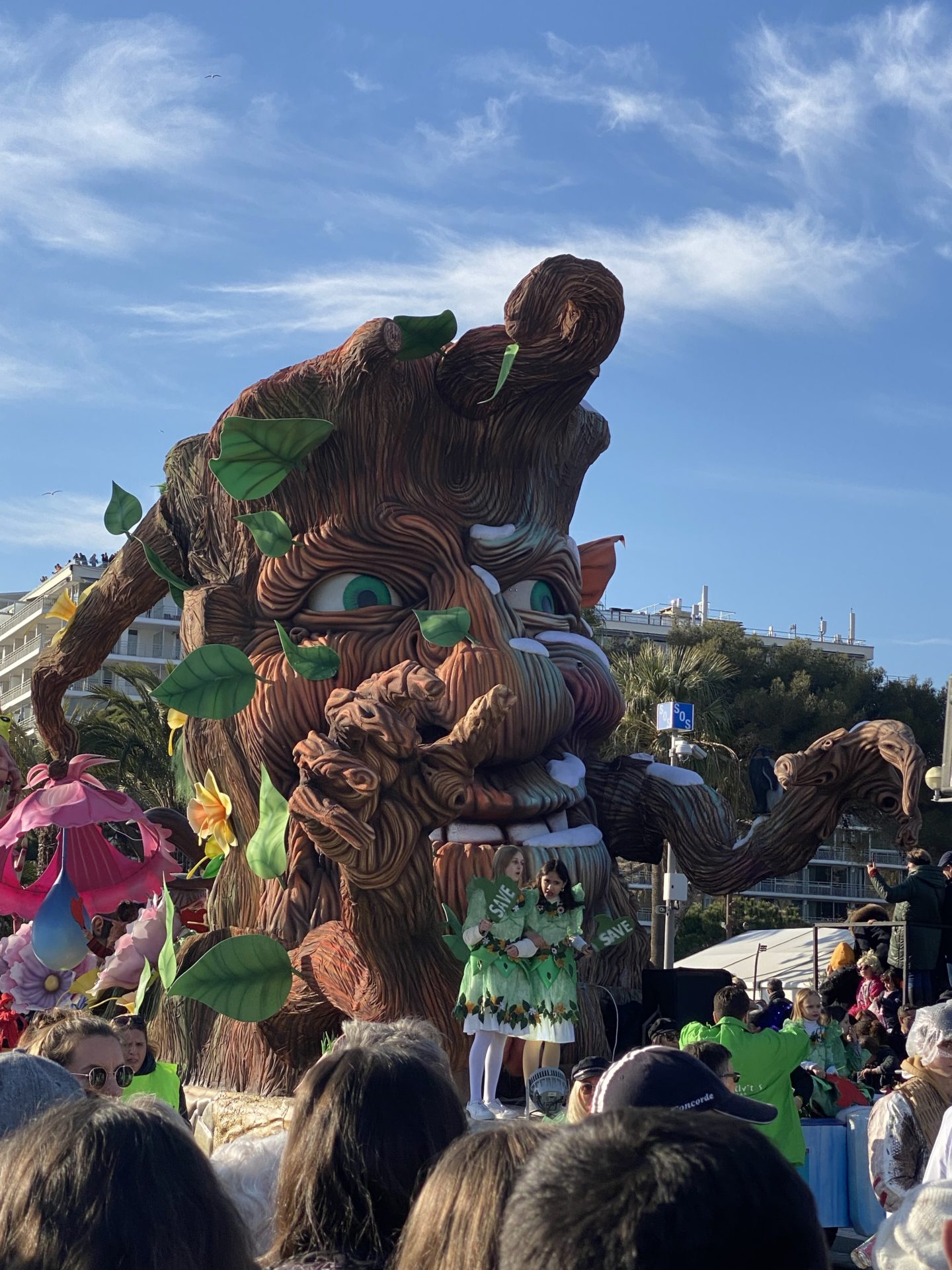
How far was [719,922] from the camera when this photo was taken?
33000mm

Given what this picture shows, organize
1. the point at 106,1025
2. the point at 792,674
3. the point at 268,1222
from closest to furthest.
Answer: the point at 268,1222 < the point at 106,1025 < the point at 792,674

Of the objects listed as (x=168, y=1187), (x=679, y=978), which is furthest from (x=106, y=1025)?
(x=679, y=978)

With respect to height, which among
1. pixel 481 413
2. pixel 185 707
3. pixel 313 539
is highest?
pixel 481 413

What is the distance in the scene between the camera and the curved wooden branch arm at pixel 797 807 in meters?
9.00

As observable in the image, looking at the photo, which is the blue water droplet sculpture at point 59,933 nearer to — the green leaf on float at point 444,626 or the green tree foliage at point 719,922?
the green leaf on float at point 444,626

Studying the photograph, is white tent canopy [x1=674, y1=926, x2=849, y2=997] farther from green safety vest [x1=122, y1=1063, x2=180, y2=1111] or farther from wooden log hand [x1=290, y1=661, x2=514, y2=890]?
green safety vest [x1=122, y1=1063, x2=180, y2=1111]

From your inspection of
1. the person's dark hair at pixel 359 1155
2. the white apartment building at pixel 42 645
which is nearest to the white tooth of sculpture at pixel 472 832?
the person's dark hair at pixel 359 1155

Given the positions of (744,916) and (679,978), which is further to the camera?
(744,916)

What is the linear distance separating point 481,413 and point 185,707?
8.40 feet

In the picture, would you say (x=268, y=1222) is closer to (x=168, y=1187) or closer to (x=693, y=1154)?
(x=168, y=1187)

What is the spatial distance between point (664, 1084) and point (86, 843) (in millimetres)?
10497

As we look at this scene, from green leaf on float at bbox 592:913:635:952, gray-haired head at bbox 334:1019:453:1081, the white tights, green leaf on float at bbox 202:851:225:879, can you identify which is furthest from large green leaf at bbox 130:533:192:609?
gray-haired head at bbox 334:1019:453:1081

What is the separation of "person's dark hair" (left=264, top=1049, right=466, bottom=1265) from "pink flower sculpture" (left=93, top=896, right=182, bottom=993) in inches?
331

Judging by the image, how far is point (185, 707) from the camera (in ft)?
30.0
